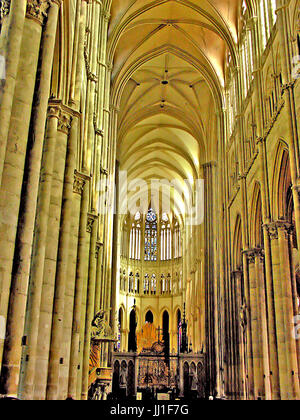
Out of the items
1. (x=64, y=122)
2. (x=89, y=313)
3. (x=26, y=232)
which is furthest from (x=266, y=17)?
(x=26, y=232)

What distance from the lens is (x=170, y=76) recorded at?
34.2 metres

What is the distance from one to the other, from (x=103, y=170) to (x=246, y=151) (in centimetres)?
729

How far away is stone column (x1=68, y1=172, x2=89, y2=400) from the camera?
1305 centimetres

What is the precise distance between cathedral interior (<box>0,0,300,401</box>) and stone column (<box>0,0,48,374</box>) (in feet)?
0.08

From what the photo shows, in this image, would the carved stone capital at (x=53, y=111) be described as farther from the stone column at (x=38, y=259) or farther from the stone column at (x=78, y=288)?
the stone column at (x=78, y=288)

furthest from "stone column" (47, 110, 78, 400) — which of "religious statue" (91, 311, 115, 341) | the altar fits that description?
the altar

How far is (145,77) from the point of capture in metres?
34.3

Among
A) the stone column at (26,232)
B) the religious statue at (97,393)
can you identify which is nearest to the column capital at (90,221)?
the religious statue at (97,393)

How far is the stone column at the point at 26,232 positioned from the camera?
24.2ft

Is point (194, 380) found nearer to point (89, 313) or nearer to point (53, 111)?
point (89, 313)

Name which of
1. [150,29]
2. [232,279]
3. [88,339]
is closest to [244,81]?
[150,29]

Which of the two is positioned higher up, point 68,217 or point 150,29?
point 150,29

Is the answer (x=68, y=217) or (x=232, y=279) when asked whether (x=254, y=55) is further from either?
(x=68, y=217)
